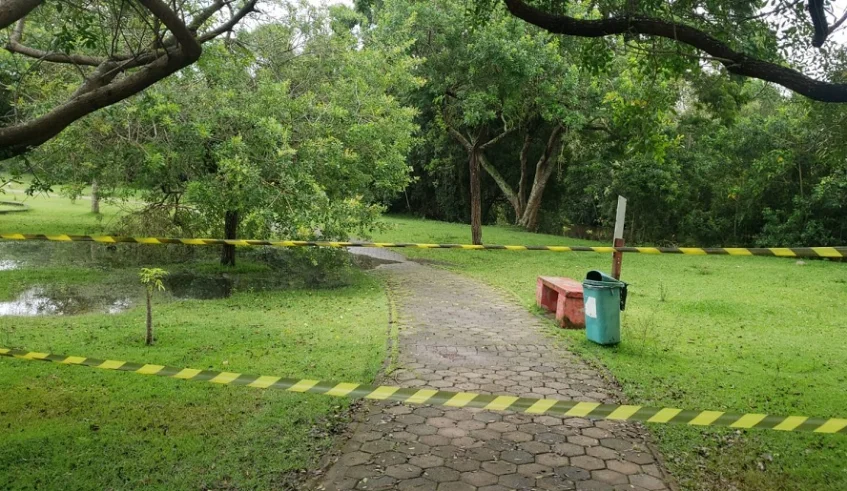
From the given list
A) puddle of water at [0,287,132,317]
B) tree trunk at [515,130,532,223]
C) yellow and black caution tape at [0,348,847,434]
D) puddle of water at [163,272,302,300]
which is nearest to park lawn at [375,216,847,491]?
yellow and black caution tape at [0,348,847,434]

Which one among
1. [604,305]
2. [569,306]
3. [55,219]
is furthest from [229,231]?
[55,219]

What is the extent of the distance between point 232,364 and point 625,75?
10262mm

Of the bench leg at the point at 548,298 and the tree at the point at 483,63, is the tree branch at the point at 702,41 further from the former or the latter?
the tree at the point at 483,63

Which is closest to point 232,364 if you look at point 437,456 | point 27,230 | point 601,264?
point 437,456

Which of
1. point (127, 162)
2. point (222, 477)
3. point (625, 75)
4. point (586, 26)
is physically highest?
point (625, 75)

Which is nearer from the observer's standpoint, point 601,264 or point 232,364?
point 232,364

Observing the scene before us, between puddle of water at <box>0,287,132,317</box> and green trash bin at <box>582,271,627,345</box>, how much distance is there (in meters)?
6.55

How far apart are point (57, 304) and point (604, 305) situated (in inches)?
316

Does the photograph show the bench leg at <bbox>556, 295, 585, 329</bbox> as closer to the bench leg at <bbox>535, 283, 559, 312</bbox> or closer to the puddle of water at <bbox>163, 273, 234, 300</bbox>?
the bench leg at <bbox>535, 283, 559, 312</bbox>

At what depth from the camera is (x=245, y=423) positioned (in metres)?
4.69

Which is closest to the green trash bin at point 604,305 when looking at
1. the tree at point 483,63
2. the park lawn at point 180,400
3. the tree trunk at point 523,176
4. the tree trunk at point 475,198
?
the park lawn at point 180,400

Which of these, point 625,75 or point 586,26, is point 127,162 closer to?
point 586,26

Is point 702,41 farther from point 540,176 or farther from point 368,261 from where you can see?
point 540,176

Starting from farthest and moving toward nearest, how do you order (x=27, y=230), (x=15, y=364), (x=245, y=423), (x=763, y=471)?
(x=27, y=230) < (x=15, y=364) < (x=245, y=423) < (x=763, y=471)
